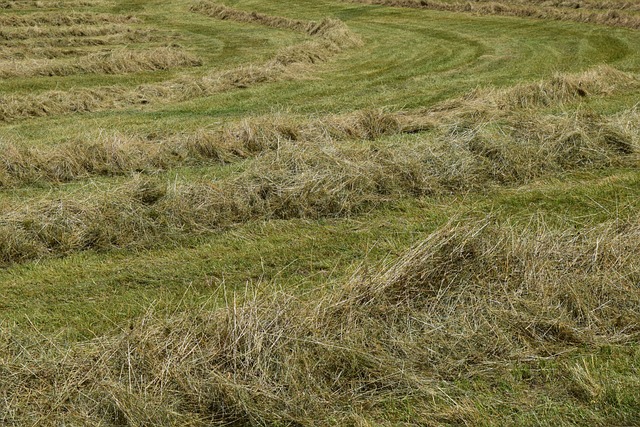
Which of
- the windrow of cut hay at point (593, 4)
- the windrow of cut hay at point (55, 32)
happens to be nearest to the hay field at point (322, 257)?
the windrow of cut hay at point (55, 32)

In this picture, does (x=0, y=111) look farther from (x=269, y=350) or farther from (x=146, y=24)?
(x=146, y=24)

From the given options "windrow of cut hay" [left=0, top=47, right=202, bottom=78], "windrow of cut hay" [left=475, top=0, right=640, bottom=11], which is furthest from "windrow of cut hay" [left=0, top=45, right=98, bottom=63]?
"windrow of cut hay" [left=475, top=0, right=640, bottom=11]

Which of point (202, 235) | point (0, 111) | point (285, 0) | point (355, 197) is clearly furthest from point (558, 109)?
point (285, 0)

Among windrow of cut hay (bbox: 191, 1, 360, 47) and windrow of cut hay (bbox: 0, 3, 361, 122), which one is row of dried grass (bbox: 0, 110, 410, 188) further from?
windrow of cut hay (bbox: 191, 1, 360, 47)

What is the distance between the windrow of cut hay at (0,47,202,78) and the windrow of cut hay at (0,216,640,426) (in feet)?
44.9

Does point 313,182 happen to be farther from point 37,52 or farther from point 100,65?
point 37,52

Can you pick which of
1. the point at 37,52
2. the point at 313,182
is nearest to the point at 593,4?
the point at 37,52

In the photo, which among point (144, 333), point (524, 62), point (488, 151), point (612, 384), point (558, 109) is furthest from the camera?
point (524, 62)

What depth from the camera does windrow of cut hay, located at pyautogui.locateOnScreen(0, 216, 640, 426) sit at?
444 centimetres

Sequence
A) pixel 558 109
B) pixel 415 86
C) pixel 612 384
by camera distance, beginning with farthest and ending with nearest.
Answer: pixel 415 86 < pixel 558 109 < pixel 612 384

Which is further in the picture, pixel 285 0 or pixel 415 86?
pixel 285 0

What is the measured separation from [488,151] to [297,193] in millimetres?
2916

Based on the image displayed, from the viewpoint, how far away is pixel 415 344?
505cm

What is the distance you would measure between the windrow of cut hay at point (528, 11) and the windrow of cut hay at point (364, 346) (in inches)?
861
